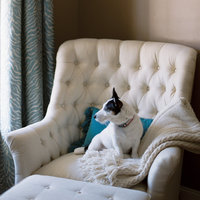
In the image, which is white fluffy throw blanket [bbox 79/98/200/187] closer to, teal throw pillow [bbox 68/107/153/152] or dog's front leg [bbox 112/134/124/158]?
dog's front leg [bbox 112/134/124/158]

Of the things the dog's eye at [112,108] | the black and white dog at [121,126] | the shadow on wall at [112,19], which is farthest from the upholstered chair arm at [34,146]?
Answer: the shadow on wall at [112,19]

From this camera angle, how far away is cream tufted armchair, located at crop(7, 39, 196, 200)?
1.81 meters

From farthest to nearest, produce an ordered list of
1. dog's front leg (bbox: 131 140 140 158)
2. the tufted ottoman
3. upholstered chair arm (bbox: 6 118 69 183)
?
dog's front leg (bbox: 131 140 140 158)
upholstered chair arm (bbox: 6 118 69 183)
the tufted ottoman

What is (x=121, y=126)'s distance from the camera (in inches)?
72.8

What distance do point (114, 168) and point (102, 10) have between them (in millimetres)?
1372

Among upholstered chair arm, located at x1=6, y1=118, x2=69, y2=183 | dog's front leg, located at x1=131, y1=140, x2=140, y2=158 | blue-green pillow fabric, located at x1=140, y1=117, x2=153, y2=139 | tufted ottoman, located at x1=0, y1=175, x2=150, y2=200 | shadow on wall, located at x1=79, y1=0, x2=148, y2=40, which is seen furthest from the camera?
shadow on wall, located at x1=79, y1=0, x2=148, y2=40

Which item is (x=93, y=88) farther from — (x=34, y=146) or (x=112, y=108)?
(x=34, y=146)

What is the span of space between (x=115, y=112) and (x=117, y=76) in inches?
18.6

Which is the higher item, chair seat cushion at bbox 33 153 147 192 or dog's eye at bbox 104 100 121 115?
dog's eye at bbox 104 100 121 115

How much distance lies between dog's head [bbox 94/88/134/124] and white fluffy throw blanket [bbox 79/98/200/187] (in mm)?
184

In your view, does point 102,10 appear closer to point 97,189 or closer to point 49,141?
point 49,141

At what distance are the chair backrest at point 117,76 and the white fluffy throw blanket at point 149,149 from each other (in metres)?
0.15

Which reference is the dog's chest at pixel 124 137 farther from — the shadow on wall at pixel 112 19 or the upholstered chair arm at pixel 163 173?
the shadow on wall at pixel 112 19

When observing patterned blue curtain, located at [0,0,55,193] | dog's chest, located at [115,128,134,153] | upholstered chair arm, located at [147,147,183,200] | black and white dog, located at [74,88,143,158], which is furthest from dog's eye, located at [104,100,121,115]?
patterned blue curtain, located at [0,0,55,193]
